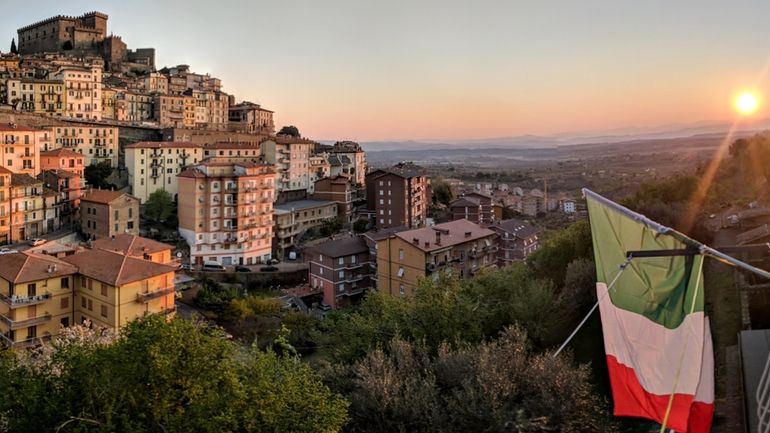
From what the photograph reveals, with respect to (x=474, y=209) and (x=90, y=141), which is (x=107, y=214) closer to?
(x=90, y=141)

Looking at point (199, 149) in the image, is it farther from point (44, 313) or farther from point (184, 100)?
point (44, 313)

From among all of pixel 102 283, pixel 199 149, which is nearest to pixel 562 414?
pixel 102 283

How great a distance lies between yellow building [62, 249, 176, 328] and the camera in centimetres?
2169

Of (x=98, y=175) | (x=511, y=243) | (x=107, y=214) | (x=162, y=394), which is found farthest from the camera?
(x=98, y=175)

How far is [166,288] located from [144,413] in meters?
17.3

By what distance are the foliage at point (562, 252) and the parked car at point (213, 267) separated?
22.6 metres

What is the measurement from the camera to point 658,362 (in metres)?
4.03

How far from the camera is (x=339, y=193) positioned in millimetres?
48125

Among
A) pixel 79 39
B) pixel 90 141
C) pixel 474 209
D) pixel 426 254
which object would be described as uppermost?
pixel 79 39

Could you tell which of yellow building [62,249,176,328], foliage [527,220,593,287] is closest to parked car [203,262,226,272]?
yellow building [62,249,176,328]

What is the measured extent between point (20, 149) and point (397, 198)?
27068 mm

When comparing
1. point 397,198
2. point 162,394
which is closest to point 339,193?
point 397,198

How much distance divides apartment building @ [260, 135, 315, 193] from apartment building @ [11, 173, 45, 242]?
18.6 metres

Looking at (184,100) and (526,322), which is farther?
(184,100)
